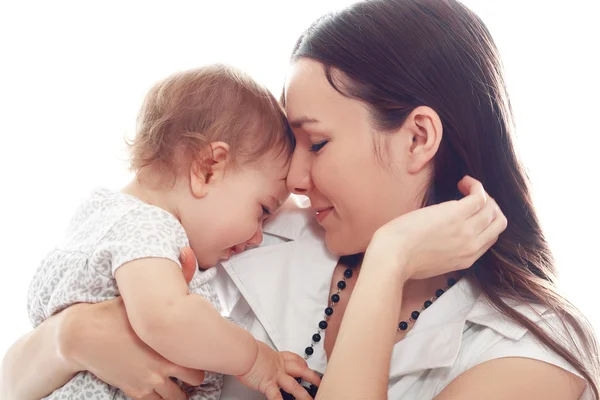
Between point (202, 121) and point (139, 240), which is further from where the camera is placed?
point (202, 121)

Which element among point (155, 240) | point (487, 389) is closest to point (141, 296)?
point (155, 240)

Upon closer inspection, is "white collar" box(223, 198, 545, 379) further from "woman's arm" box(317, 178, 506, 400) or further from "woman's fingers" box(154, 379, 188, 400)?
"woman's fingers" box(154, 379, 188, 400)

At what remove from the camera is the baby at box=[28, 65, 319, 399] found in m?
1.50

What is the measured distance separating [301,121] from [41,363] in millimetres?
847

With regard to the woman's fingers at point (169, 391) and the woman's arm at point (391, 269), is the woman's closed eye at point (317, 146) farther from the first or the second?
the woman's fingers at point (169, 391)

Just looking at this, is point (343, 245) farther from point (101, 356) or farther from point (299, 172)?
point (101, 356)

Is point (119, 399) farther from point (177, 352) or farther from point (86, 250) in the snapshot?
point (86, 250)

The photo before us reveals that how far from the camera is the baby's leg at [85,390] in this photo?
160 cm

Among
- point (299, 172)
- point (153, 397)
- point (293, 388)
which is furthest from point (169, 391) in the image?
point (299, 172)

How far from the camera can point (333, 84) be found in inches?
67.8

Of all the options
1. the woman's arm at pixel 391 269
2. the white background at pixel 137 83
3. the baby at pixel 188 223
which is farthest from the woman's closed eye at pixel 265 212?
the white background at pixel 137 83

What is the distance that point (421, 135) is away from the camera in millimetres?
1733

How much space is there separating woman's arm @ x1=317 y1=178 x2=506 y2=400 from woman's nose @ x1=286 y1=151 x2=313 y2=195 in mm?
316

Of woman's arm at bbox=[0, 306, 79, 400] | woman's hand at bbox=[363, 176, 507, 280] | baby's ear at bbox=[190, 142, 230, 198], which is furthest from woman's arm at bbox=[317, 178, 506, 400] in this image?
woman's arm at bbox=[0, 306, 79, 400]
